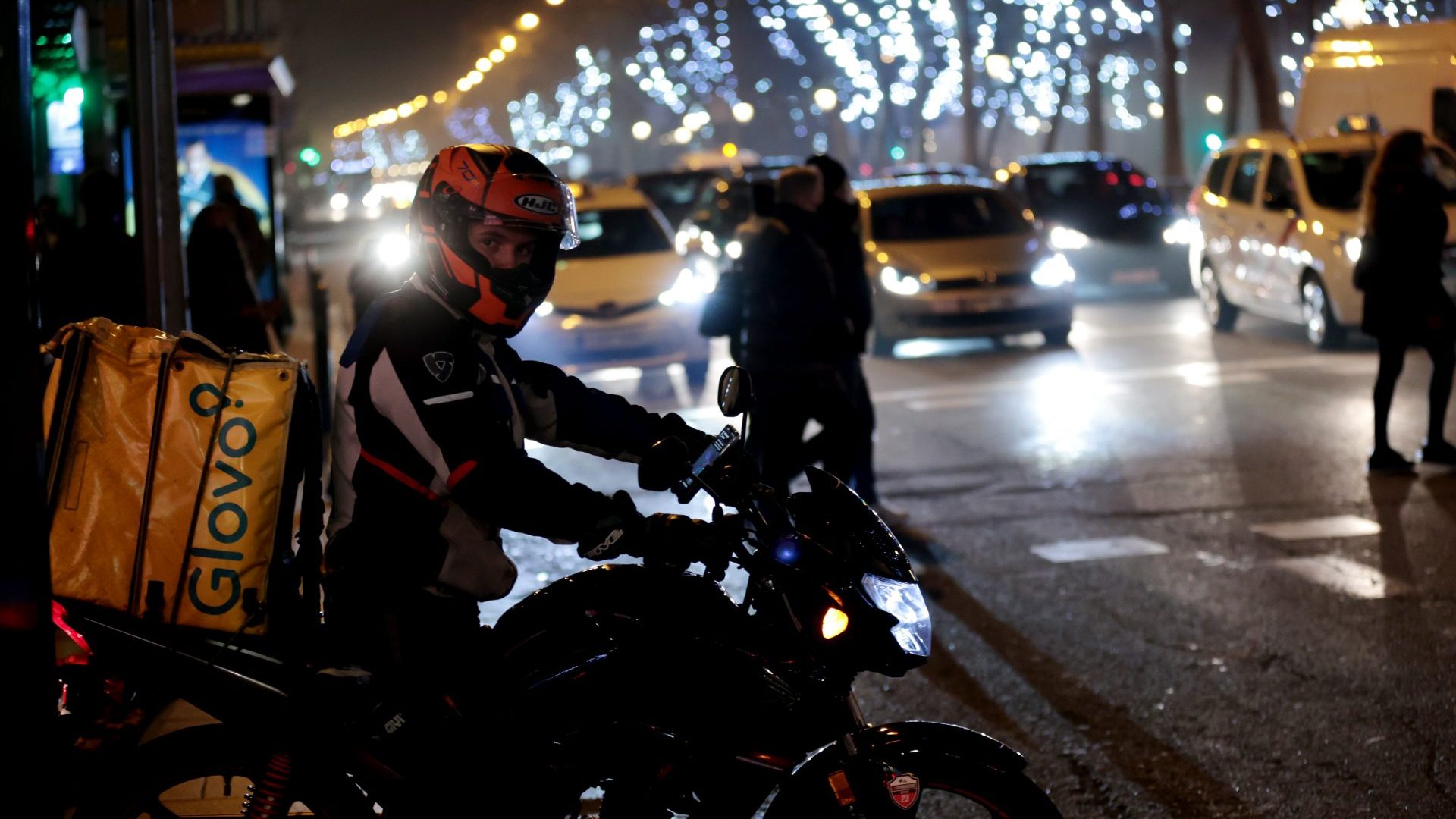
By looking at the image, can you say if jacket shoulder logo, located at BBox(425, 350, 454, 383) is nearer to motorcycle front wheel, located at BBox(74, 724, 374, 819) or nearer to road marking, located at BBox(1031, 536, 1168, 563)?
motorcycle front wheel, located at BBox(74, 724, 374, 819)

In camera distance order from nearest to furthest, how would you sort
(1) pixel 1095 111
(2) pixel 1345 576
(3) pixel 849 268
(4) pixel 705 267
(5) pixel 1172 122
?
(2) pixel 1345 576
(3) pixel 849 268
(4) pixel 705 267
(5) pixel 1172 122
(1) pixel 1095 111

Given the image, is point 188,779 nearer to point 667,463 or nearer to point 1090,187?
point 667,463

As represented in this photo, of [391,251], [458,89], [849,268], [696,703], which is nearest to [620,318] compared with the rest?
[391,251]

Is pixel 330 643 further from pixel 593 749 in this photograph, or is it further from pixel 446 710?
pixel 593 749

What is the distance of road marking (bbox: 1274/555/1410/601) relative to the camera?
7.46 metres

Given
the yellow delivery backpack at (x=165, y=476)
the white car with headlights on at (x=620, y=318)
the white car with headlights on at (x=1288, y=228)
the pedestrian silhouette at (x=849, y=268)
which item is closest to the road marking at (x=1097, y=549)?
the pedestrian silhouette at (x=849, y=268)

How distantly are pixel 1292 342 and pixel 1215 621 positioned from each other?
406 inches

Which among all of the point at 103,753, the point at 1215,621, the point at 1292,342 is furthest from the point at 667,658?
the point at 1292,342

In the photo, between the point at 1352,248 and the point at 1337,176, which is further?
the point at 1337,176

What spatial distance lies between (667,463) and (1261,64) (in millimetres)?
33498

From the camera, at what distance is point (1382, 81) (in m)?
19.6

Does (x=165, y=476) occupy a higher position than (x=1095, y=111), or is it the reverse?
(x=1095, y=111)

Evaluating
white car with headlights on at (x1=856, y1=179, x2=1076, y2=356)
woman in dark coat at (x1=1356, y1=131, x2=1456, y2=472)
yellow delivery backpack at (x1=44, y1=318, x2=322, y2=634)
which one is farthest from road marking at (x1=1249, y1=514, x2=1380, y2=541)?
white car with headlights on at (x1=856, y1=179, x2=1076, y2=356)

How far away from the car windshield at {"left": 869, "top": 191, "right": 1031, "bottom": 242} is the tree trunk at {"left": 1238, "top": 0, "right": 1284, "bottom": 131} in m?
17.8
